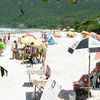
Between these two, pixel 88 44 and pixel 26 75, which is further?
pixel 26 75

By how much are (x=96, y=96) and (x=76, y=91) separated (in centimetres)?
54

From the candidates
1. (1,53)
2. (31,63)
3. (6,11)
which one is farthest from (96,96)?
(6,11)

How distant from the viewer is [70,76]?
43.6 ft

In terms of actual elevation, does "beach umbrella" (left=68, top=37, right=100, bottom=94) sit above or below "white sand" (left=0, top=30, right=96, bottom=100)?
above

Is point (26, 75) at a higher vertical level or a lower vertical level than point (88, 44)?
lower

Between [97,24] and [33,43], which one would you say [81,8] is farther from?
[33,43]

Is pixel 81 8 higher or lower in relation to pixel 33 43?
higher

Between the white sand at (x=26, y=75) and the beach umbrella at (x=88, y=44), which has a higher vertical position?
the beach umbrella at (x=88, y=44)

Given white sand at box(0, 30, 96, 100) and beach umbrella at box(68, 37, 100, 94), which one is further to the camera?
white sand at box(0, 30, 96, 100)

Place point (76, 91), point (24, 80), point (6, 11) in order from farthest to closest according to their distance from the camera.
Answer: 1. point (6, 11)
2. point (24, 80)
3. point (76, 91)

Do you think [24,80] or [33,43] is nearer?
[24,80]

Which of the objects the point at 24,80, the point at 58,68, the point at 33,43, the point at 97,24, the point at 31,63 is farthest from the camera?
the point at 97,24

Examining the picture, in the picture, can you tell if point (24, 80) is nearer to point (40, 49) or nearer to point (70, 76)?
point (70, 76)

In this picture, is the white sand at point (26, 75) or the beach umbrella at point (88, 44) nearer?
the beach umbrella at point (88, 44)
